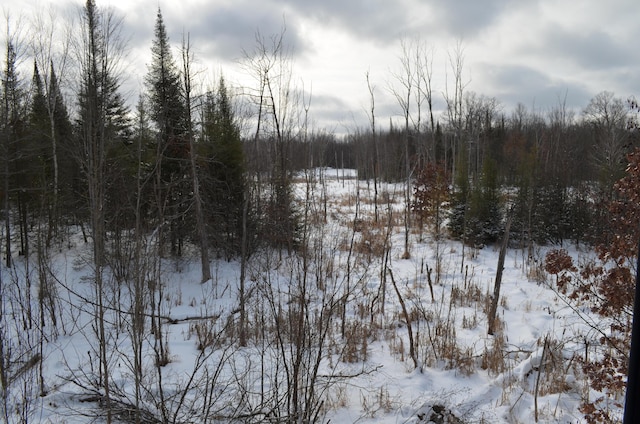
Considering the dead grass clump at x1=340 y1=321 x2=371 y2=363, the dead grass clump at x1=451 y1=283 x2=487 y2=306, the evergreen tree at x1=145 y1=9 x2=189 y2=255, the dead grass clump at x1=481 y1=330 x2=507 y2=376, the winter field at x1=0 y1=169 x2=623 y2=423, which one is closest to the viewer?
the winter field at x1=0 y1=169 x2=623 y2=423

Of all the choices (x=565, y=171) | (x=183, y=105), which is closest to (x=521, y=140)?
(x=565, y=171)

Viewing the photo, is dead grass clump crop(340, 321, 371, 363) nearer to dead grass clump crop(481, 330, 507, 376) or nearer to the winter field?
the winter field

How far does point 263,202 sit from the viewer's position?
1486 centimetres

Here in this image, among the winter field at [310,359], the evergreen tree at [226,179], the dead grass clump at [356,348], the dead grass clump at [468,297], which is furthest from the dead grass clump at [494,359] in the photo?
the evergreen tree at [226,179]

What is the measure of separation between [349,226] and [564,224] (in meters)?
8.98

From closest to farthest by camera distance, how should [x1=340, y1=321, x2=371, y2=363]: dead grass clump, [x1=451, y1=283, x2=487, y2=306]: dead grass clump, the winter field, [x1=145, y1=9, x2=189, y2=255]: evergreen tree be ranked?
the winter field
[x1=340, y1=321, x2=371, y2=363]: dead grass clump
[x1=451, y1=283, x2=487, y2=306]: dead grass clump
[x1=145, y1=9, x2=189, y2=255]: evergreen tree

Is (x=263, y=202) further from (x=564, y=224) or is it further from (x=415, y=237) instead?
(x=564, y=224)

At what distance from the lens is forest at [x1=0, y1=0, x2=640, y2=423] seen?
4891 millimetres

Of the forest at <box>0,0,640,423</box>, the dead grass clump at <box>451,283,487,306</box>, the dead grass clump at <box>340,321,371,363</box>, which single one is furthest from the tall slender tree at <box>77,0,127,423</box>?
the dead grass clump at <box>451,283,487,306</box>

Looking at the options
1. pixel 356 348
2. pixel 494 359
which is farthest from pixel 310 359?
pixel 494 359

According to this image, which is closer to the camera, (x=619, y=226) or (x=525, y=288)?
(x=619, y=226)

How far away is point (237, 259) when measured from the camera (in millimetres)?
14477

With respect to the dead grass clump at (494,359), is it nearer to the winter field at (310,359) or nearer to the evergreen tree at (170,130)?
the winter field at (310,359)

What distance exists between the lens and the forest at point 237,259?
16.0 feet
